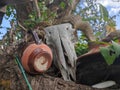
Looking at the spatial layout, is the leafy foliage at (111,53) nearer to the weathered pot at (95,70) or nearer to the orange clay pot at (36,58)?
the weathered pot at (95,70)

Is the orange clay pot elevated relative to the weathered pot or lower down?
elevated

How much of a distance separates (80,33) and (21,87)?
0.71m

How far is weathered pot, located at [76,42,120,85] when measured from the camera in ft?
3.67

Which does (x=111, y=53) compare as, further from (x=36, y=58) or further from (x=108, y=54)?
(x=36, y=58)

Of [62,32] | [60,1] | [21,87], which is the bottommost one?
[21,87]

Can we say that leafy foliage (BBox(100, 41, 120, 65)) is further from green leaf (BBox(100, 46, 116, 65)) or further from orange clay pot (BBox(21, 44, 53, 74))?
orange clay pot (BBox(21, 44, 53, 74))

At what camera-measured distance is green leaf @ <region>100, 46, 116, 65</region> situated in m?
1.03

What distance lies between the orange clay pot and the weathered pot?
0.16m

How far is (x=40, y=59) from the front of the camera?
1139mm

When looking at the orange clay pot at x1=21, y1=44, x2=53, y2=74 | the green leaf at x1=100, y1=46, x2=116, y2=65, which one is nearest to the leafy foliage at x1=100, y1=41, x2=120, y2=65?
the green leaf at x1=100, y1=46, x2=116, y2=65

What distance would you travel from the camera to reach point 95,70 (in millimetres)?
1165

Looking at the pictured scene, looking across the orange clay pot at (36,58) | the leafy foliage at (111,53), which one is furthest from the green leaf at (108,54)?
the orange clay pot at (36,58)

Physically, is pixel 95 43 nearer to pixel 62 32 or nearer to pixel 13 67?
pixel 62 32

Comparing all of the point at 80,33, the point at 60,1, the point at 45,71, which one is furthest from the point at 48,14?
the point at 45,71
